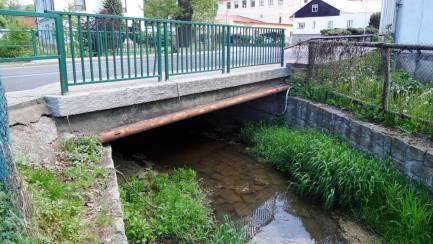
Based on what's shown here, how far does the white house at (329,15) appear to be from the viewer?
41.0 meters

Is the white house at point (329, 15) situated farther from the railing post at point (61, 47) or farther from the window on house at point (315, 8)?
the railing post at point (61, 47)

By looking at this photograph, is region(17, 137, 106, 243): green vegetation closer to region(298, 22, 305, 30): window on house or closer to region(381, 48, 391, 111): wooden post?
region(381, 48, 391, 111): wooden post

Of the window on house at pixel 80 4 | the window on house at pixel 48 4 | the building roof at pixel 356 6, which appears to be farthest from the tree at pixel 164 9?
the building roof at pixel 356 6

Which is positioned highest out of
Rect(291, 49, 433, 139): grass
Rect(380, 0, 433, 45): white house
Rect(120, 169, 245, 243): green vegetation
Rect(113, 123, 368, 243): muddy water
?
Rect(380, 0, 433, 45): white house

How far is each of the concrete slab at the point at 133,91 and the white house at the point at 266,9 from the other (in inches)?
1935

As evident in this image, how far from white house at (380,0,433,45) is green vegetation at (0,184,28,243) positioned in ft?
31.7

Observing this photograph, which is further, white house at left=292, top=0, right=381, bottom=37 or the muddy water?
white house at left=292, top=0, right=381, bottom=37

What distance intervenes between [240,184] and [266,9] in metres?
57.4

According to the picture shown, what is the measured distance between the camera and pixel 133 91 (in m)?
5.39

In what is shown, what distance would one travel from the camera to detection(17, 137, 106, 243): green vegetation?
9.34ft

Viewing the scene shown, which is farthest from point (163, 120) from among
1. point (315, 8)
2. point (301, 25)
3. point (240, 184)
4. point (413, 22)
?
point (301, 25)

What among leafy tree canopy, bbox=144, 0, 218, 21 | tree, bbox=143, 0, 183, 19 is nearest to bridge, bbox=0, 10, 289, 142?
leafy tree canopy, bbox=144, 0, 218, 21

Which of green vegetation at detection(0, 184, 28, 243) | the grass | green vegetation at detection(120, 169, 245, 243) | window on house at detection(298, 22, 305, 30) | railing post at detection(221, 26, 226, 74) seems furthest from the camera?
window on house at detection(298, 22, 305, 30)

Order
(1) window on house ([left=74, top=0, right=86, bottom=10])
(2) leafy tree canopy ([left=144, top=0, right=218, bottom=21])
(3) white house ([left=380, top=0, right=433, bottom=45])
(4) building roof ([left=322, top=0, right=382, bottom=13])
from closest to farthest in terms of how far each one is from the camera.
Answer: (3) white house ([left=380, top=0, right=433, bottom=45]), (2) leafy tree canopy ([left=144, top=0, right=218, bottom=21]), (1) window on house ([left=74, top=0, right=86, bottom=10]), (4) building roof ([left=322, top=0, right=382, bottom=13])
